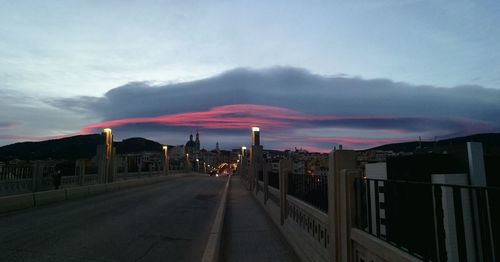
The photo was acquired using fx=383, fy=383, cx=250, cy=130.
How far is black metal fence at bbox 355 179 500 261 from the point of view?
284cm

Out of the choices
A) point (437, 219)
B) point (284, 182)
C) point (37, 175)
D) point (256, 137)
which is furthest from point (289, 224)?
point (37, 175)

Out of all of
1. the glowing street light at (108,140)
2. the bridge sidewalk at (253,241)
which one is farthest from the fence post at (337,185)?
the glowing street light at (108,140)

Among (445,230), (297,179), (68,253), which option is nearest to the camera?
(445,230)

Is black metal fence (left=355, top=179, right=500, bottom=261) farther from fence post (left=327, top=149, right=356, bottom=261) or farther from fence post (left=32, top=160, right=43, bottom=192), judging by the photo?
fence post (left=32, top=160, right=43, bottom=192)

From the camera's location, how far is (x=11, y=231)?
395 inches

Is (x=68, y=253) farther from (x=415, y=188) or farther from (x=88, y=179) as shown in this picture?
(x=88, y=179)

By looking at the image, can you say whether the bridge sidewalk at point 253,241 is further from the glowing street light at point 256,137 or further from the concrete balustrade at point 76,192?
the concrete balustrade at point 76,192

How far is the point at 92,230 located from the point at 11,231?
1976mm

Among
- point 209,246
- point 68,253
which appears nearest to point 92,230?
point 68,253

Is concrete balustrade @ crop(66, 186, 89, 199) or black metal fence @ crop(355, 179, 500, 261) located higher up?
black metal fence @ crop(355, 179, 500, 261)

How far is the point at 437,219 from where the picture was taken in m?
3.33

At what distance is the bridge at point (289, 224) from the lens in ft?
10.7

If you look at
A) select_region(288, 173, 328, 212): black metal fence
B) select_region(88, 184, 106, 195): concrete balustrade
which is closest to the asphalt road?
select_region(288, 173, 328, 212): black metal fence

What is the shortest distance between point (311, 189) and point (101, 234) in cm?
Answer: 579
